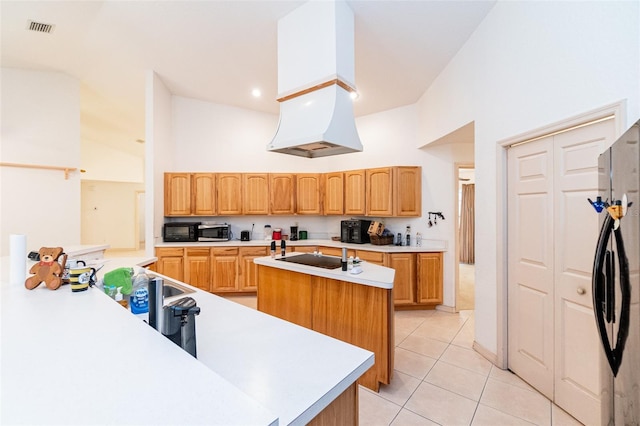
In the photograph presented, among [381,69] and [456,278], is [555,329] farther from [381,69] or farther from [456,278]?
[381,69]

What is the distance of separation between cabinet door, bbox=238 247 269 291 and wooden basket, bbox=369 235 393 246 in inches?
71.9

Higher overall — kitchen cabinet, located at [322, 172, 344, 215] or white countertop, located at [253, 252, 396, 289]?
kitchen cabinet, located at [322, 172, 344, 215]

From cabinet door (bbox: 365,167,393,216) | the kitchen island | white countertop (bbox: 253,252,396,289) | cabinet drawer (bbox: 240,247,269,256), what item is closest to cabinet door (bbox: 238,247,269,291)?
cabinet drawer (bbox: 240,247,269,256)

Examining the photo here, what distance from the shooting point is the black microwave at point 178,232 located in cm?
441

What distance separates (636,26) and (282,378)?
8.06 feet

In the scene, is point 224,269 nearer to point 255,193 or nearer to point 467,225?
point 255,193

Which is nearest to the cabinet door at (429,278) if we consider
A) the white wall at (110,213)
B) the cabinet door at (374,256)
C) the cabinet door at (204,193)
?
the cabinet door at (374,256)

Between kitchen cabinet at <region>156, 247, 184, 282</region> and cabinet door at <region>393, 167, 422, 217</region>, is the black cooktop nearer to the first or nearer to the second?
A: cabinet door at <region>393, 167, 422, 217</region>

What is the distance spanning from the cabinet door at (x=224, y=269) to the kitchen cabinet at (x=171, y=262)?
18.5 inches

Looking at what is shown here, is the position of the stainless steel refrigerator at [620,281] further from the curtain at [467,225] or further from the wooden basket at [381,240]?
the curtain at [467,225]

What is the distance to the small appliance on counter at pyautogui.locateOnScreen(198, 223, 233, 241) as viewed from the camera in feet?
15.2

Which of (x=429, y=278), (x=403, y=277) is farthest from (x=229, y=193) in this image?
(x=429, y=278)

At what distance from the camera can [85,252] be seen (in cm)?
286

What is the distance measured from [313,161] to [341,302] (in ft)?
11.5
